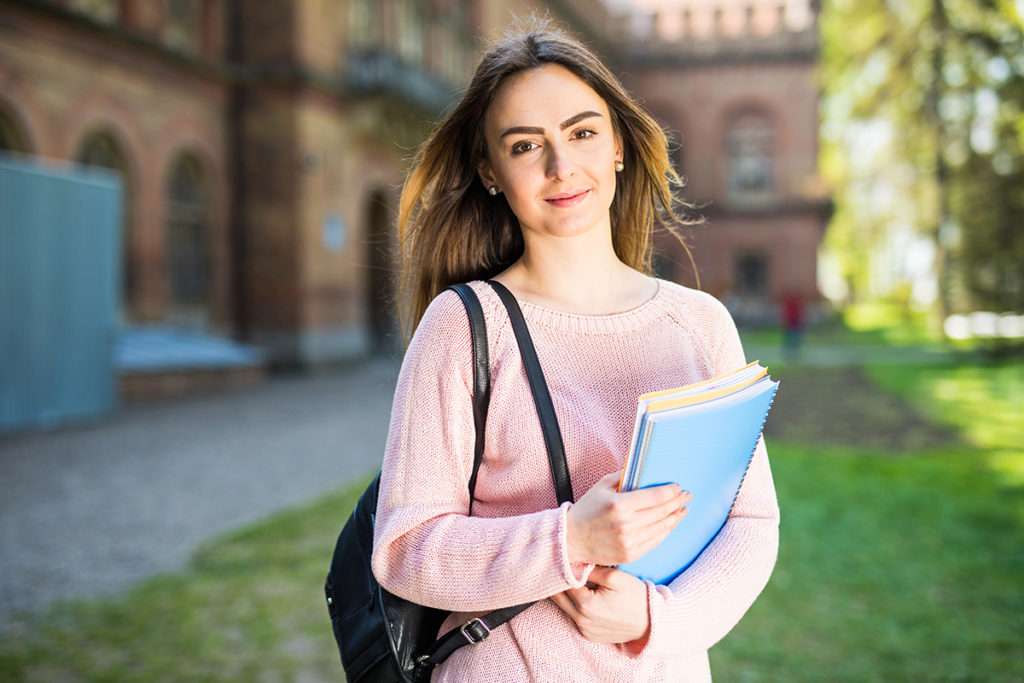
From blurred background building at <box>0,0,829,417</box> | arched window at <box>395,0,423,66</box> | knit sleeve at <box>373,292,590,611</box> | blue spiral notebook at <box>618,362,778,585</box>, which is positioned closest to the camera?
blue spiral notebook at <box>618,362,778,585</box>

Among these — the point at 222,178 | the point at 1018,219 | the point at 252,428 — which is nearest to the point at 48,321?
the point at 252,428

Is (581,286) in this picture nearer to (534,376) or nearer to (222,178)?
(534,376)

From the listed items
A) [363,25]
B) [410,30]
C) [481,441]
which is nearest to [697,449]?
[481,441]

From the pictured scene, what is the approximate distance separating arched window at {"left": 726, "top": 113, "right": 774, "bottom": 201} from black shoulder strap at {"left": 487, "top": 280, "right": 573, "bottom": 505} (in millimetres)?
33594

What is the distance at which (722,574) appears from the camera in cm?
158

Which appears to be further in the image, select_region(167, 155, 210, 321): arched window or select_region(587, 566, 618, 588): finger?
select_region(167, 155, 210, 321): arched window

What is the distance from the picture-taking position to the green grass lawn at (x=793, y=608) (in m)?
3.90

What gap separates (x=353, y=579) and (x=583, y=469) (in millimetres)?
476

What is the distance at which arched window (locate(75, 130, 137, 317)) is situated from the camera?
1336cm

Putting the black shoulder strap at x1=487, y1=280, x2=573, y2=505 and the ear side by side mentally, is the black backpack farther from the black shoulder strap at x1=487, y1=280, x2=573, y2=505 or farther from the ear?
the ear

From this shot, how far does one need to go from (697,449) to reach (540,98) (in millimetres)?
707

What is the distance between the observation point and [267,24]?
16234mm

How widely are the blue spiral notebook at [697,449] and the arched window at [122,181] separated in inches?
541

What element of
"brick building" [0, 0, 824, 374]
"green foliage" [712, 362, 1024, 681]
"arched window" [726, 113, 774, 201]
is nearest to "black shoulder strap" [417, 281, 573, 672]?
"green foliage" [712, 362, 1024, 681]
